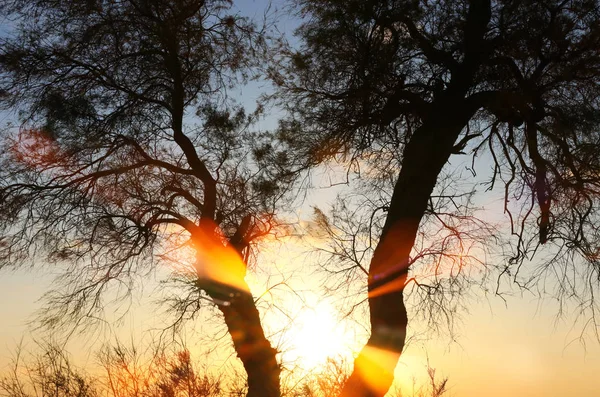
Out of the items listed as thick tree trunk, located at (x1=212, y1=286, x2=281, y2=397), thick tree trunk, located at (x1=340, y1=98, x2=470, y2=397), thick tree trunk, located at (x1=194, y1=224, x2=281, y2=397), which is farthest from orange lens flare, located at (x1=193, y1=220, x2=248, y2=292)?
thick tree trunk, located at (x1=340, y1=98, x2=470, y2=397)

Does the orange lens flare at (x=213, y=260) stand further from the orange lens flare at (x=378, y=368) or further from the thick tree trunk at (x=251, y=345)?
the orange lens flare at (x=378, y=368)

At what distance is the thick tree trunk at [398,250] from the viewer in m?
7.04

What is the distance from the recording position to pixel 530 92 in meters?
7.09

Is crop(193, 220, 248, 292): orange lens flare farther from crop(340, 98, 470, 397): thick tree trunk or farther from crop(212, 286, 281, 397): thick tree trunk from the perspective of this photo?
crop(340, 98, 470, 397): thick tree trunk

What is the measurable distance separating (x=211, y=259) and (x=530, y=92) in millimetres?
4166

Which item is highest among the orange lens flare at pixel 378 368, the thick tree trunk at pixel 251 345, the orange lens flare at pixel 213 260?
the orange lens flare at pixel 213 260

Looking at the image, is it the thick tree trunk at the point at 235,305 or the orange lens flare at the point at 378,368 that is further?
the thick tree trunk at the point at 235,305

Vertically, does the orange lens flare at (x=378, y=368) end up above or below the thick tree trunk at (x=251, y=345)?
below

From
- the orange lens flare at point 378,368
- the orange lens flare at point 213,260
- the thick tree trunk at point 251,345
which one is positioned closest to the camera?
the orange lens flare at point 378,368

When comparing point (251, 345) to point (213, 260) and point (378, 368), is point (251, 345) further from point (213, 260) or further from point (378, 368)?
point (378, 368)

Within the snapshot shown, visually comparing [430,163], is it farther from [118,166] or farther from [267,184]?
[118,166]

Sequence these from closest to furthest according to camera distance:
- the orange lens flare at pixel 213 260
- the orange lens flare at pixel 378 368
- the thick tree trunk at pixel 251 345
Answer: the orange lens flare at pixel 378 368
the thick tree trunk at pixel 251 345
the orange lens flare at pixel 213 260

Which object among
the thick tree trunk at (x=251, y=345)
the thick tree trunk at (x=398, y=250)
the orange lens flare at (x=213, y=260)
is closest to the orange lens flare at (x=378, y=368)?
the thick tree trunk at (x=398, y=250)

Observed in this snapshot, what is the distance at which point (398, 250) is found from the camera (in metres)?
7.26
